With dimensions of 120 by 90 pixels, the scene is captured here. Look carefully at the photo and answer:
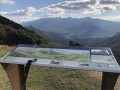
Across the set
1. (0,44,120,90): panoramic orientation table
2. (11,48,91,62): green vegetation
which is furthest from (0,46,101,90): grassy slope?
(11,48,91,62): green vegetation

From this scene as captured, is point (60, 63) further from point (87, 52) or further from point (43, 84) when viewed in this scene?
point (43, 84)

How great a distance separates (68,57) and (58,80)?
351 cm

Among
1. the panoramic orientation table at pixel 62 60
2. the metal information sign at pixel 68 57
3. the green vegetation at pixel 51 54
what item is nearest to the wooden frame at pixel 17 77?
the panoramic orientation table at pixel 62 60

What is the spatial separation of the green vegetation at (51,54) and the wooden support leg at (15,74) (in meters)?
0.43

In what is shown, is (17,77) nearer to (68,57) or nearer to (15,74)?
(15,74)

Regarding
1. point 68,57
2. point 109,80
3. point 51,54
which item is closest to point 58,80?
point 51,54

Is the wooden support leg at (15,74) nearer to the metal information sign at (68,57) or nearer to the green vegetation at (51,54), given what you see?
the metal information sign at (68,57)

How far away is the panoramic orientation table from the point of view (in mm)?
3766

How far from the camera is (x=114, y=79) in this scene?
12.4 feet

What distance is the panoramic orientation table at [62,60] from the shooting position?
377 centimetres

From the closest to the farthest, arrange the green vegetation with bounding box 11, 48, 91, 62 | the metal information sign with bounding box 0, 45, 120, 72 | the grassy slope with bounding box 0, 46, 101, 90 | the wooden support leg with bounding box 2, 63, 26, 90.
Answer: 1. the metal information sign with bounding box 0, 45, 120, 72
2. the green vegetation with bounding box 11, 48, 91, 62
3. the wooden support leg with bounding box 2, 63, 26, 90
4. the grassy slope with bounding box 0, 46, 101, 90

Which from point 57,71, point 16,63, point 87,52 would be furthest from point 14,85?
point 57,71

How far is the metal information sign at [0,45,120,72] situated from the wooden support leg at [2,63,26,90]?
0.23 m

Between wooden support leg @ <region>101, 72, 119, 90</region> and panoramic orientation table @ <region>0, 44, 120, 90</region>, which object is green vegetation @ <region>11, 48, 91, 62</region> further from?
wooden support leg @ <region>101, 72, 119, 90</region>
